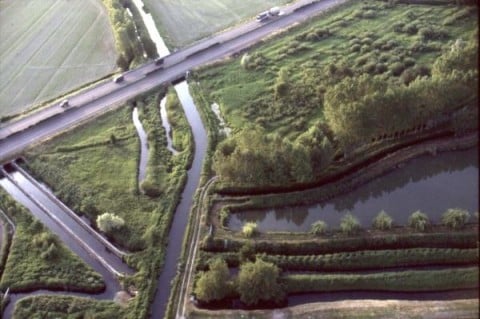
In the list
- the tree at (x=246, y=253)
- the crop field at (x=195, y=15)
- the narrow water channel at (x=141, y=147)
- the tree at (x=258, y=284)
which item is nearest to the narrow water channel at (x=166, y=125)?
the narrow water channel at (x=141, y=147)

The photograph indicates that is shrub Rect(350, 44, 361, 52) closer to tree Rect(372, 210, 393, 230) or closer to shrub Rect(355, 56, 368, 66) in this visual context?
shrub Rect(355, 56, 368, 66)

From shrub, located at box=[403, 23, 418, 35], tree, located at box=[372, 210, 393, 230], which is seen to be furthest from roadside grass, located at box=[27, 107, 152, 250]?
shrub, located at box=[403, 23, 418, 35]

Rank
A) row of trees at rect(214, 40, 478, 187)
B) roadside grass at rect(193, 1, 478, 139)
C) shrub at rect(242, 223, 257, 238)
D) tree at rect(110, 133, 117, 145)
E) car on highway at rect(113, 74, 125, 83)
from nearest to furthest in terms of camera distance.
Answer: shrub at rect(242, 223, 257, 238) → row of trees at rect(214, 40, 478, 187) → tree at rect(110, 133, 117, 145) → roadside grass at rect(193, 1, 478, 139) → car on highway at rect(113, 74, 125, 83)

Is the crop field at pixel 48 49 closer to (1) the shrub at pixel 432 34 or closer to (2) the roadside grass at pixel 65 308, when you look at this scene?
(2) the roadside grass at pixel 65 308

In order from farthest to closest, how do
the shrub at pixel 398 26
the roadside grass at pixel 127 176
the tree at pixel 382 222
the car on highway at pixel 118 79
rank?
the shrub at pixel 398 26
the car on highway at pixel 118 79
the roadside grass at pixel 127 176
the tree at pixel 382 222

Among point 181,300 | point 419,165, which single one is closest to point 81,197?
point 181,300

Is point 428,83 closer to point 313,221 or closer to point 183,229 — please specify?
point 313,221
